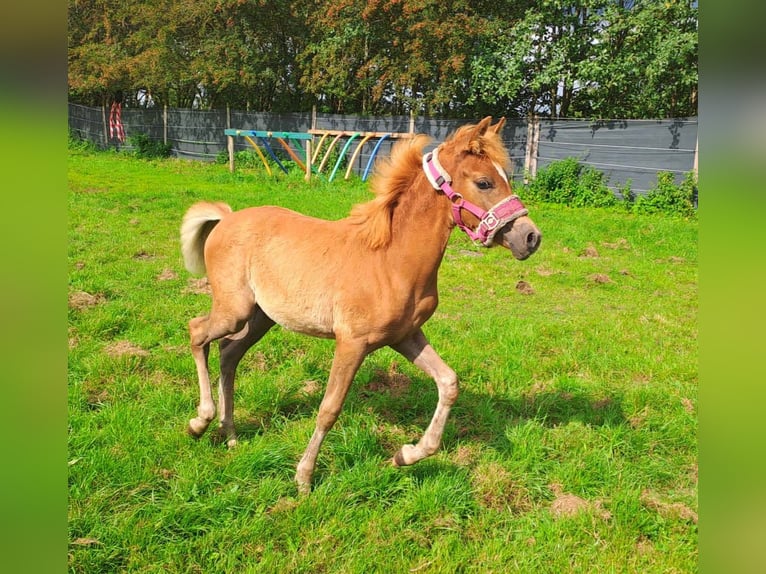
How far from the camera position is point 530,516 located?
3.23 meters

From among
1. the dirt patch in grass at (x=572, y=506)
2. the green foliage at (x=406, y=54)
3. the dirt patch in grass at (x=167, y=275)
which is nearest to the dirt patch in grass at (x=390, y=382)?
the dirt patch in grass at (x=572, y=506)

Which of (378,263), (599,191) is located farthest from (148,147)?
(378,263)

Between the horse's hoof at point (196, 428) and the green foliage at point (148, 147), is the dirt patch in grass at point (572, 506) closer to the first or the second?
the horse's hoof at point (196, 428)

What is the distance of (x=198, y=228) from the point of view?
4.32m

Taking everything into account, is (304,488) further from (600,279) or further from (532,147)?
(532,147)

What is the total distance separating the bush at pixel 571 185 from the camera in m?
15.2

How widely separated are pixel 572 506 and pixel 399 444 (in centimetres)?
125

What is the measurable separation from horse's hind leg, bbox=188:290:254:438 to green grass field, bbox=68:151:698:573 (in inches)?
6.4

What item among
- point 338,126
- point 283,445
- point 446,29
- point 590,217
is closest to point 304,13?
point 338,126

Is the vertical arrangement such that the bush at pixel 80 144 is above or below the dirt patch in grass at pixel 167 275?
above

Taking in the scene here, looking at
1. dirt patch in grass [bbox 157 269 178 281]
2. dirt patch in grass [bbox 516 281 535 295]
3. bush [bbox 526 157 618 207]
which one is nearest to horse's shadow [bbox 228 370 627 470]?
dirt patch in grass [bbox 516 281 535 295]

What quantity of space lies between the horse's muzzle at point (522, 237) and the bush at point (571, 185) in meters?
13.1
